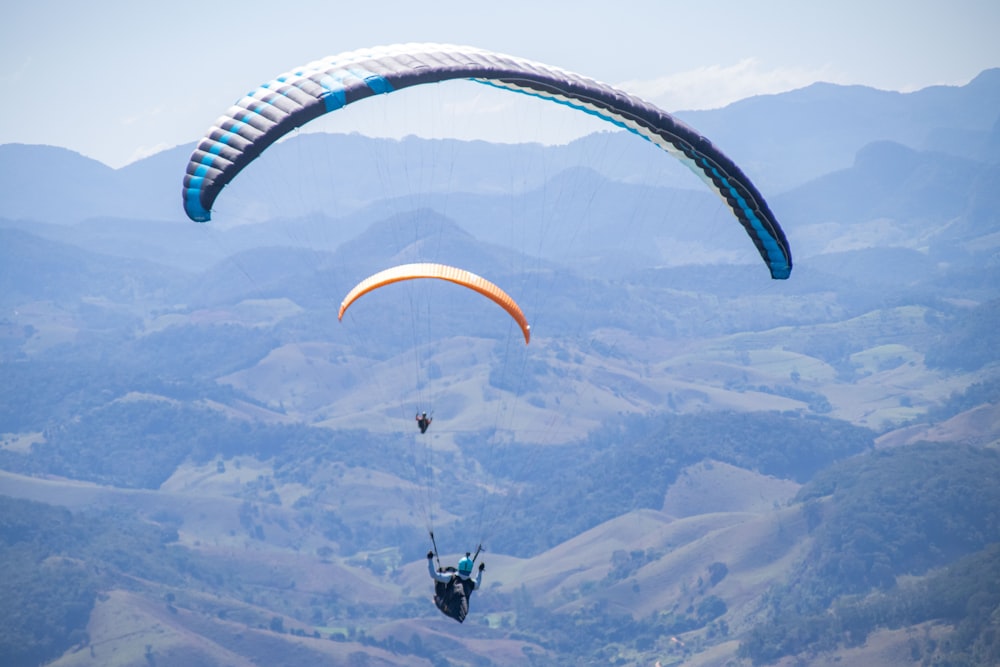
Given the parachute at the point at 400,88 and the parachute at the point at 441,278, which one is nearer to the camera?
the parachute at the point at 400,88

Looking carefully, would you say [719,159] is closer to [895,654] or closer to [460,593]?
[460,593]

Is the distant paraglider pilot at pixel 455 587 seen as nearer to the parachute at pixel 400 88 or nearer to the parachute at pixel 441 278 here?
the parachute at pixel 441 278

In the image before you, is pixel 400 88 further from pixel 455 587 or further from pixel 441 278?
pixel 455 587

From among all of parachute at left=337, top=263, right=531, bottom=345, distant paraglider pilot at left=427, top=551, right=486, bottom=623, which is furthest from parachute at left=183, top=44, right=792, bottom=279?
distant paraglider pilot at left=427, top=551, right=486, bottom=623

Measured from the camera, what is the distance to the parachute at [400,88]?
3506 centimetres

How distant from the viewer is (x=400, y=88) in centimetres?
3603

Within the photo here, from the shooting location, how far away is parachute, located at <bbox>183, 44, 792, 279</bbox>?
115ft

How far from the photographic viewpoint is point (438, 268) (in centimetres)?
3791

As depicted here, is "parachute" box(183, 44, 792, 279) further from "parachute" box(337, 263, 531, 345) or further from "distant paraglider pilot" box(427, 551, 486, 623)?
"distant paraglider pilot" box(427, 551, 486, 623)

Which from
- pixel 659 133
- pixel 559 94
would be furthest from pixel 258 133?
pixel 659 133

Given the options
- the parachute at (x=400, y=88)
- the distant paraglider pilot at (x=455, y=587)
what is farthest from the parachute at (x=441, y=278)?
the distant paraglider pilot at (x=455, y=587)

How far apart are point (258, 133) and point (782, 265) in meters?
17.7

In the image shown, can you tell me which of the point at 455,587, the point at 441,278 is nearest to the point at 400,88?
the point at 441,278

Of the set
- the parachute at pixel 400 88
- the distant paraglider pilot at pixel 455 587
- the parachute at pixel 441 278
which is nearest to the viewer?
the parachute at pixel 400 88
